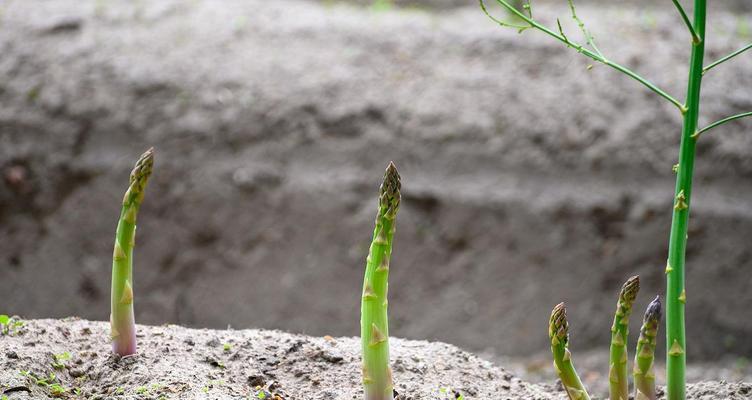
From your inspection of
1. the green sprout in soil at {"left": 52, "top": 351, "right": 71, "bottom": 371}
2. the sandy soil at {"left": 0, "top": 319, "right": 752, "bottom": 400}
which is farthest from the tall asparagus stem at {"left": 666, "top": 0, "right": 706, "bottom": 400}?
the green sprout in soil at {"left": 52, "top": 351, "right": 71, "bottom": 371}

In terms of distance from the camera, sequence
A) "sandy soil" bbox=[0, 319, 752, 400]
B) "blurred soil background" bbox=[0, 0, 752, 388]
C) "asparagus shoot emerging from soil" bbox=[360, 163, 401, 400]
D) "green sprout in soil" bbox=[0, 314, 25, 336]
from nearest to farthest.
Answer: "asparagus shoot emerging from soil" bbox=[360, 163, 401, 400], "sandy soil" bbox=[0, 319, 752, 400], "green sprout in soil" bbox=[0, 314, 25, 336], "blurred soil background" bbox=[0, 0, 752, 388]

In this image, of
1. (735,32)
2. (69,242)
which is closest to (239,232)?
(69,242)

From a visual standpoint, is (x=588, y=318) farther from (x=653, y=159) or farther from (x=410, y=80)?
(x=410, y=80)

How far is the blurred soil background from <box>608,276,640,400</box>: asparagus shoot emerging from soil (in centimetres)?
301

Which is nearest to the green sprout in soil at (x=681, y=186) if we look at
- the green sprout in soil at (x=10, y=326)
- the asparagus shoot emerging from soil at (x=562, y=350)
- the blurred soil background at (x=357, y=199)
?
the asparagus shoot emerging from soil at (x=562, y=350)

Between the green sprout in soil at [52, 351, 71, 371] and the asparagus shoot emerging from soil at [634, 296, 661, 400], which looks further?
the green sprout in soil at [52, 351, 71, 371]

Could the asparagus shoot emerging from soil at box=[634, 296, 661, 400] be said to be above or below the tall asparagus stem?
below

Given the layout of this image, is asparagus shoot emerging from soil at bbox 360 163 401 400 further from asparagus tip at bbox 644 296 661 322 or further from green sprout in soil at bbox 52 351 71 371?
green sprout in soil at bbox 52 351 71 371

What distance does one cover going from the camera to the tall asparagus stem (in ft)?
5.93

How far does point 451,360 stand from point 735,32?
3.99m

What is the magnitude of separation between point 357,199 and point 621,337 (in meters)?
3.16

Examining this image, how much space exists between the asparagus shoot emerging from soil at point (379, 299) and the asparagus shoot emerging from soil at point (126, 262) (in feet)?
1.84

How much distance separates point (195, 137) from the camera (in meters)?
5.01

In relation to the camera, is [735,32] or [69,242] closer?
[69,242]
